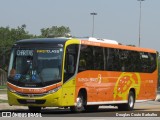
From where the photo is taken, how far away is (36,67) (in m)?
22.3

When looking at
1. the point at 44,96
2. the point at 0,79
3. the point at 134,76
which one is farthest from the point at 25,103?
the point at 0,79

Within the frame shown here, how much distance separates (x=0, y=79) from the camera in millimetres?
85188

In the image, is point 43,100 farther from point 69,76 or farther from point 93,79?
point 93,79

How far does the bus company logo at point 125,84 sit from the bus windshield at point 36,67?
603 cm

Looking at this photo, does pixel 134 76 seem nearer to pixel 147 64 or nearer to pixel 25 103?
pixel 147 64

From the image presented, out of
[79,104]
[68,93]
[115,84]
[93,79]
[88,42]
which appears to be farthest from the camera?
[115,84]

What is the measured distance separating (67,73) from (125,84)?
21.6ft

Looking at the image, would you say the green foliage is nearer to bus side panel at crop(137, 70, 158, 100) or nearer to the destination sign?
bus side panel at crop(137, 70, 158, 100)

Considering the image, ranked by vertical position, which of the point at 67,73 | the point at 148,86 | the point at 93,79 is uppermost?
the point at 67,73

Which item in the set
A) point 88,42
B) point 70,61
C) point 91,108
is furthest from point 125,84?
point 70,61

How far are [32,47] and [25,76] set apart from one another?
1342 mm

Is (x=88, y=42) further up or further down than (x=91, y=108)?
further up

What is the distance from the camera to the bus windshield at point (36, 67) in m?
22.2

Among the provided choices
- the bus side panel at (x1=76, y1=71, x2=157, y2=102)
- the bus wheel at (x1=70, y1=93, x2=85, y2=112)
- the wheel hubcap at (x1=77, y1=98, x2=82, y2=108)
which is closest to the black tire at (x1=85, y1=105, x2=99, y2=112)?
the bus side panel at (x1=76, y1=71, x2=157, y2=102)
